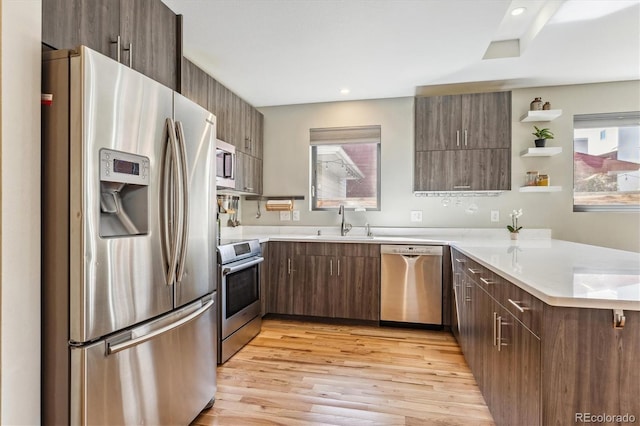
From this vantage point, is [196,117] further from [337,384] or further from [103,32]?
[337,384]

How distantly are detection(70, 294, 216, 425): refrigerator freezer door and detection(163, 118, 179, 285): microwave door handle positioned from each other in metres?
0.25

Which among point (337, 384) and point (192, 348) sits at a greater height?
point (192, 348)

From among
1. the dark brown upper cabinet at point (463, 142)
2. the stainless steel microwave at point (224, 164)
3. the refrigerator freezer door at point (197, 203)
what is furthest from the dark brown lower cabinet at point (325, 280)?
the refrigerator freezer door at point (197, 203)

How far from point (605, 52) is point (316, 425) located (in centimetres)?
353

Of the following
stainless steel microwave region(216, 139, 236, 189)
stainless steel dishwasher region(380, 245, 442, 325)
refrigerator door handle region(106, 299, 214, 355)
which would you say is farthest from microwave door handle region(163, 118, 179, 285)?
stainless steel dishwasher region(380, 245, 442, 325)

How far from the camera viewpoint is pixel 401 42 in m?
2.50

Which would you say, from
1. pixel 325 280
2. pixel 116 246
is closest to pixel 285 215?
pixel 325 280

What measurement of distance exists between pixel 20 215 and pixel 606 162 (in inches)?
181

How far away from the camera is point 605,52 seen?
269cm

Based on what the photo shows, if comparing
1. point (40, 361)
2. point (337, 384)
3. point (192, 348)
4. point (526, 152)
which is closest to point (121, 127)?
point (40, 361)

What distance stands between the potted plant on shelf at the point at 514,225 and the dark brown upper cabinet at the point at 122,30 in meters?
3.15

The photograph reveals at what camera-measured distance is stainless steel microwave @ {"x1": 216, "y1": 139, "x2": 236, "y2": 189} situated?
2820mm

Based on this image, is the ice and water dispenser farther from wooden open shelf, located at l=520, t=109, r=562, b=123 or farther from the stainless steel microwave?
wooden open shelf, located at l=520, t=109, r=562, b=123

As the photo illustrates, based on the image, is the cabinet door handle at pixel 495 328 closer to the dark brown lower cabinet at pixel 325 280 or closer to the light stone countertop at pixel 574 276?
the light stone countertop at pixel 574 276
